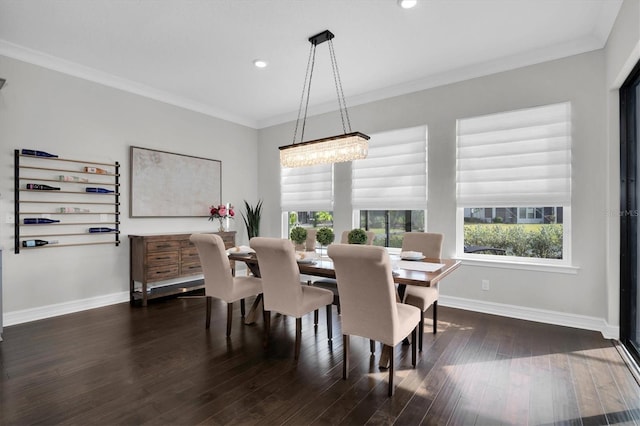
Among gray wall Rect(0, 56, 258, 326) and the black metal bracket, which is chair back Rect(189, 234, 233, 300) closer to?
gray wall Rect(0, 56, 258, 326)

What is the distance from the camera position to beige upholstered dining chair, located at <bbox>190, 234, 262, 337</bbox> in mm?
2855

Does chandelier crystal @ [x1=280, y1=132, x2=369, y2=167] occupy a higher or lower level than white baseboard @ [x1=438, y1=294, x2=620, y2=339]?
higher

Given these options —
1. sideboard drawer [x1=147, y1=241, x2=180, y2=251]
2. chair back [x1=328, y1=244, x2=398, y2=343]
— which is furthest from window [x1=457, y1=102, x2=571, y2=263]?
sideboard drawer [x1=147, y1=241, x2=180, y2=251]

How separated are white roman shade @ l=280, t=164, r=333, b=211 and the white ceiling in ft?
4.68

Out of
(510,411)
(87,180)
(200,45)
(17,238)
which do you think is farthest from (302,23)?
(17,238)

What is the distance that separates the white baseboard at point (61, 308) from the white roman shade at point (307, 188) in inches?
110

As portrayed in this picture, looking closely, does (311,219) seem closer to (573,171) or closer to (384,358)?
(384,358)

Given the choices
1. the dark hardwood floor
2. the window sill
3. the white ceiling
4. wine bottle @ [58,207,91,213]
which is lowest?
the dark hardwood floor

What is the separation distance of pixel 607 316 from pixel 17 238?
5.94 metres

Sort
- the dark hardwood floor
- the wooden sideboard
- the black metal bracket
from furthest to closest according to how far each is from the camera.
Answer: the wooden sideboard → the black metal bracket → the dark hardwood floor

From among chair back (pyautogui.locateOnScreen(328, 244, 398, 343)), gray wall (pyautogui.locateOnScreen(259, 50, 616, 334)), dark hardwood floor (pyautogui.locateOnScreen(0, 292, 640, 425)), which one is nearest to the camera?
dark hardwood floor (pyautogui.locateOnScreen(0, 292, 640, 425))

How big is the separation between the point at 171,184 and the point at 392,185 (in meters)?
3.21

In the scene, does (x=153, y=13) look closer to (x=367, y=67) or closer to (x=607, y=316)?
(x=367, y=67)

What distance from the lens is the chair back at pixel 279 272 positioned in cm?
243
